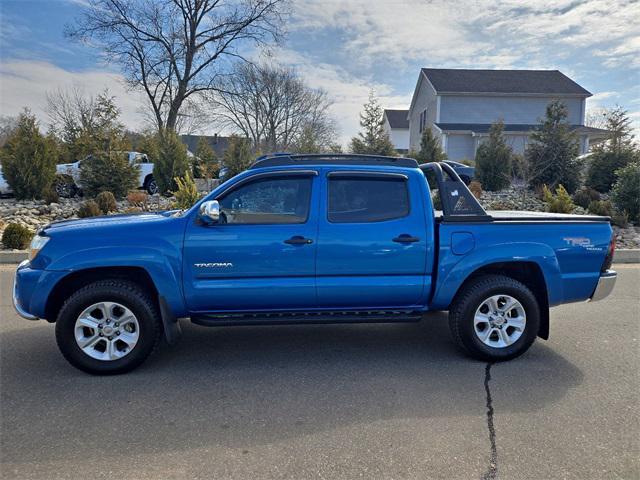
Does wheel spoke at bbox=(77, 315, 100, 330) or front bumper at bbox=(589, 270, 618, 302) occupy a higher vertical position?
front bumper at bbox=(589, 270, 618, 302)

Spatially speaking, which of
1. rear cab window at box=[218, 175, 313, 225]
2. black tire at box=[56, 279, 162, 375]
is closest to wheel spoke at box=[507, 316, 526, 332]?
rear cab window at box=[218, 175, 313, 225]

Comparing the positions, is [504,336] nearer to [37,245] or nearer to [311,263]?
[311,263]

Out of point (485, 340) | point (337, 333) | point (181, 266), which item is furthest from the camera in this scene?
point (337, 333)

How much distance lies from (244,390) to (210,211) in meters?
1.51

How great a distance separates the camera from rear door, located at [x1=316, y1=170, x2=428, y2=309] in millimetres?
3730

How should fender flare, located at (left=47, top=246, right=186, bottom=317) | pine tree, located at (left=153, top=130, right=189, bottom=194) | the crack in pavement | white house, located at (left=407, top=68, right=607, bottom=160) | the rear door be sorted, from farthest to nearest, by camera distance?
white house, located at (left=407, top=68, right=607, bottom=160)
pine tree, located at (left=153, top=130, right=189, bottom=194)
the rear door
fender flare, located at (left=47, top=246, right=186, bottom=317)
the crack in pavement

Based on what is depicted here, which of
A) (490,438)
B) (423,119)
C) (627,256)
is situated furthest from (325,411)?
(423,119)

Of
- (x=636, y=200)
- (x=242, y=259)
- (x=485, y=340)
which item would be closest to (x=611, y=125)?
(x=636, y=200)

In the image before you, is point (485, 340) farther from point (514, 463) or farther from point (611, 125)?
point (611, 125)

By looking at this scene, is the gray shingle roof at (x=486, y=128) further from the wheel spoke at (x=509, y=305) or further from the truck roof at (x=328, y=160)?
the wheel spoke at (x=509, y=305)

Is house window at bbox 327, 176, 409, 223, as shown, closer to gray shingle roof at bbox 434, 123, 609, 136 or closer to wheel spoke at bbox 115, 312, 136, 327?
wheel spoke at bbox 115, 312, 136, 327

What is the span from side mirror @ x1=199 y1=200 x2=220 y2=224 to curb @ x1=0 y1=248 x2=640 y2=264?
7.09 m

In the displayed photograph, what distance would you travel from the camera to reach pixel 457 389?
11.1 ft

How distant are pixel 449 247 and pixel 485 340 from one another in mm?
958
